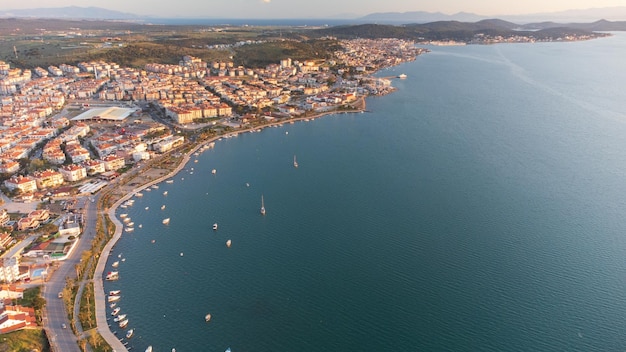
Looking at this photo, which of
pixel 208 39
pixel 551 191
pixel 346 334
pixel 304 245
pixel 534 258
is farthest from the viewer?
pixel 208 39

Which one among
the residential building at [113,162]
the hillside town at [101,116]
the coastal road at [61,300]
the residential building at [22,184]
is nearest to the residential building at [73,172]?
the hillside town at [101,116]

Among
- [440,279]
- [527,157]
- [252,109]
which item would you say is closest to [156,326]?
[440,279]

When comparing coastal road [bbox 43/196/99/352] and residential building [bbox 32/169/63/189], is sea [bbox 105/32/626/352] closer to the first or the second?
coastal road [bbox 43/196/99/352]

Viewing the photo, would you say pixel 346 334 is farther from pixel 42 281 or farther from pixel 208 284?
pixel 42 281

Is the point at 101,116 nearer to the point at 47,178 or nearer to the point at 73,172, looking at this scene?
the point at 73,172

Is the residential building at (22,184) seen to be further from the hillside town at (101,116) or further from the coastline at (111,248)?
the coastline at (111,248)

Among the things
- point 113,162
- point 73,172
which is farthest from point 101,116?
point 73,172

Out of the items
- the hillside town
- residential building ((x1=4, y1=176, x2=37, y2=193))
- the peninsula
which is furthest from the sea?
residential building ((x1=4, y1=176, x2=37, y2=193))

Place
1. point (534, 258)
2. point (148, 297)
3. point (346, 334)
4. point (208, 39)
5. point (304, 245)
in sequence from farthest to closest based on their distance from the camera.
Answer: point (208, 39) → point (304, 245) → point (534, 258) → point (148, 297) → point (346, 334)
